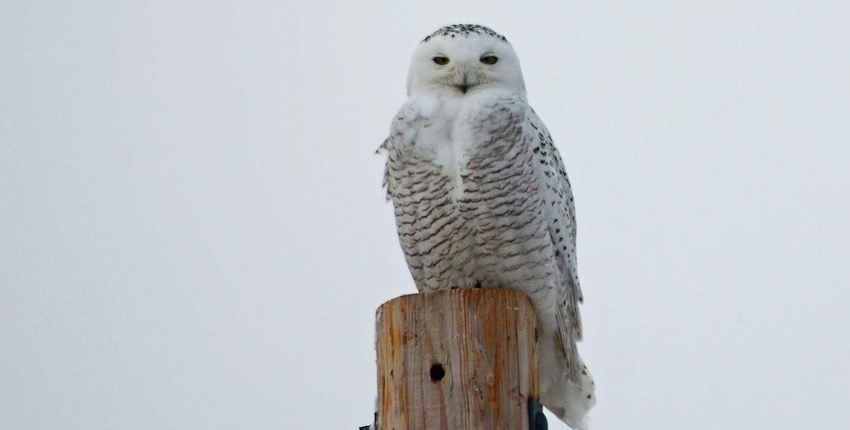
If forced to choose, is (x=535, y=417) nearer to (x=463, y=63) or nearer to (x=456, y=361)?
(x=456, y=361)

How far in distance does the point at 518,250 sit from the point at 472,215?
273mm

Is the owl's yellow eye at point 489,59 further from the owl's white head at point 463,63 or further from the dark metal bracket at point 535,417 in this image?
the dark metal bracket at point 535,417

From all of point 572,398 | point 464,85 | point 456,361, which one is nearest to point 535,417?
point 456,361

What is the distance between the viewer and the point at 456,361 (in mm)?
3570

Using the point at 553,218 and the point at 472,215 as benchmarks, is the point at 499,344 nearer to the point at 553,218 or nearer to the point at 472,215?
the point at 472,215

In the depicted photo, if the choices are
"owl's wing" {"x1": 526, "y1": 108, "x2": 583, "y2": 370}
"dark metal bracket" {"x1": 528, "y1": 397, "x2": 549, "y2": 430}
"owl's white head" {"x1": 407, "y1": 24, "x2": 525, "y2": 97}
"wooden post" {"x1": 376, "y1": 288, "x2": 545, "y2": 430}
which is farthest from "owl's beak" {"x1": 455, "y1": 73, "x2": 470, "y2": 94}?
"dark metal bracket" {"x1": 528, "y1": 397, "x2": 549, "y2": 430}

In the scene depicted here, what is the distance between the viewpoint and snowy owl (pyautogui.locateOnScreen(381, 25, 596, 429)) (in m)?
5.33

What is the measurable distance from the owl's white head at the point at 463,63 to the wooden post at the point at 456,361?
6.19 feet

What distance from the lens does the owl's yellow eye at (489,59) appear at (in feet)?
18.1

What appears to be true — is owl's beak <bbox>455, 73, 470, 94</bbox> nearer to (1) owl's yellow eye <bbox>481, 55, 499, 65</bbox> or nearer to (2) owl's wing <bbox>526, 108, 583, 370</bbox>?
(1) owl's yellow eye <bbox>481, 55, 499, 65</bbox>

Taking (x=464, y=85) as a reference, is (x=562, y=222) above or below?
below

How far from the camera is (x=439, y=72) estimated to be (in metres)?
5.50

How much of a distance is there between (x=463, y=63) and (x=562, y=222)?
0.93 m

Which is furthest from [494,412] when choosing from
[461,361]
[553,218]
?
[553,218]
